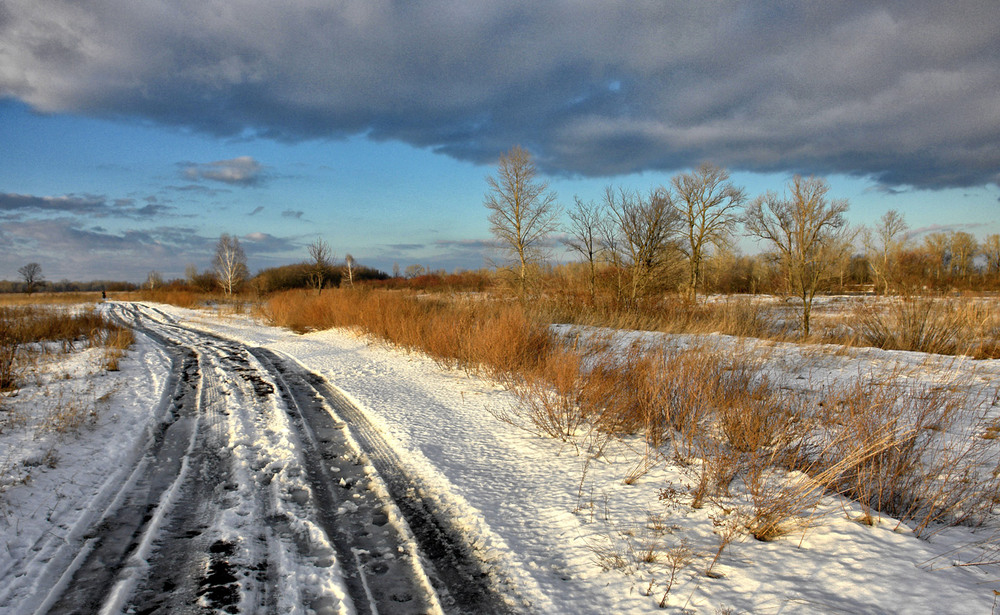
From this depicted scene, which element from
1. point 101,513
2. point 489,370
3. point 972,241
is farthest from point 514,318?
point 972,241

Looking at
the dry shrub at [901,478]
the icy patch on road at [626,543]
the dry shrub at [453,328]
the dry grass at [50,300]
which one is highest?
the dry grass at [50,300]

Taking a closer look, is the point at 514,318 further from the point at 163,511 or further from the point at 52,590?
the point at 52,590

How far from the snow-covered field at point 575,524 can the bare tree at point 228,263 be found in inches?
1541

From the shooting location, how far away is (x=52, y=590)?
8.16 ft

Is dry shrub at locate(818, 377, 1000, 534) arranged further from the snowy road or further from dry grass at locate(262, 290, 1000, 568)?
the snowy road

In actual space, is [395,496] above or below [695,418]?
below

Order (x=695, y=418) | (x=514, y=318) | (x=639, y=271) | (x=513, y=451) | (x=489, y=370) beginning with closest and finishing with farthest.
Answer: (x=695, y=418)
(x=513, y=451)
(x=489, y=370)
(x=514, y=318)
(x=639, y=271)

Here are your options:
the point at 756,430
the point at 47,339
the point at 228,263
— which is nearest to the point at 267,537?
the point at 756,430

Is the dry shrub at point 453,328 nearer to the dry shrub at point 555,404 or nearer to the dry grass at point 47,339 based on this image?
the dry shrub at point 555,404

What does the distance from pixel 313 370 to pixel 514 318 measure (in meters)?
4.68

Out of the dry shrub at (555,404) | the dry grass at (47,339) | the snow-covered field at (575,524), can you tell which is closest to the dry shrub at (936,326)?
the snow-covered field at (575,524)

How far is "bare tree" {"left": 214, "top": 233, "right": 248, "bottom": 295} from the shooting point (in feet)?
134

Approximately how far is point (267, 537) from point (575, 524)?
2339 mm

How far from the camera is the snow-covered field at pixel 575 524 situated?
239 centimetres
